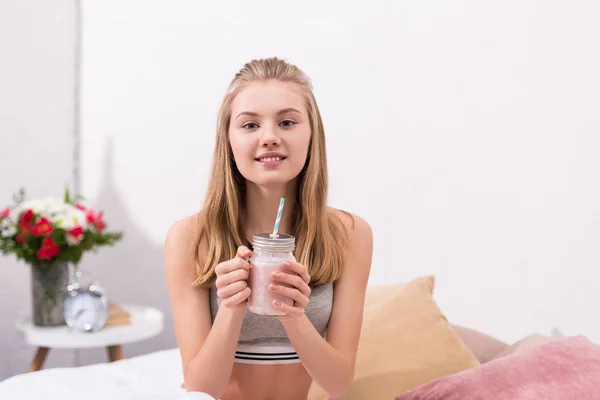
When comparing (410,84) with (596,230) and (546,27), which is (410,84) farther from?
(596,230)

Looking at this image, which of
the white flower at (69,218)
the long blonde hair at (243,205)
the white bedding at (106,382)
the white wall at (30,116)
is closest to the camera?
the long blonde hair at (243,205)

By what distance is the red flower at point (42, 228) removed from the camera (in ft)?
8.34

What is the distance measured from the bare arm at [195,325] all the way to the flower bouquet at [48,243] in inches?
49.8

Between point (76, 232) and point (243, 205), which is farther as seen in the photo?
point (76, 232)

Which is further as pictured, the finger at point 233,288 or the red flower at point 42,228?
the red flower at point 42,228

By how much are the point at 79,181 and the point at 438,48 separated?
192 centimetres

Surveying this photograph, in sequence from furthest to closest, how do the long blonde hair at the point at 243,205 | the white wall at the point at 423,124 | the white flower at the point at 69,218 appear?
1. the white flower at the point at 69,218
2. the white wall at the point at 423,124
3. the long blonde hair at the point at 243,205

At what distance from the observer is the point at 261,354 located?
146cm

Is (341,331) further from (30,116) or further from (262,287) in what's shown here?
(30,116)

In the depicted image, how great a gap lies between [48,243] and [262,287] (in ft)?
5.56

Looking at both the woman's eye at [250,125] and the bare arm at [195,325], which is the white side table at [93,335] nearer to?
the bare arm at [195,325]

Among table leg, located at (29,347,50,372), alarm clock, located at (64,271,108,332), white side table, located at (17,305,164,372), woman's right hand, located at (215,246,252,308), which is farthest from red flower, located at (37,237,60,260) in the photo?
woman's right hand, located at (215,246,252,308)

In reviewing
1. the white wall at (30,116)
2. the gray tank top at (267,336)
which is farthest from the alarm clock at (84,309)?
the gray tank top at (267,336)

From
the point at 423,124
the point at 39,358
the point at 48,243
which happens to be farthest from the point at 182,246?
the point at 39,358
